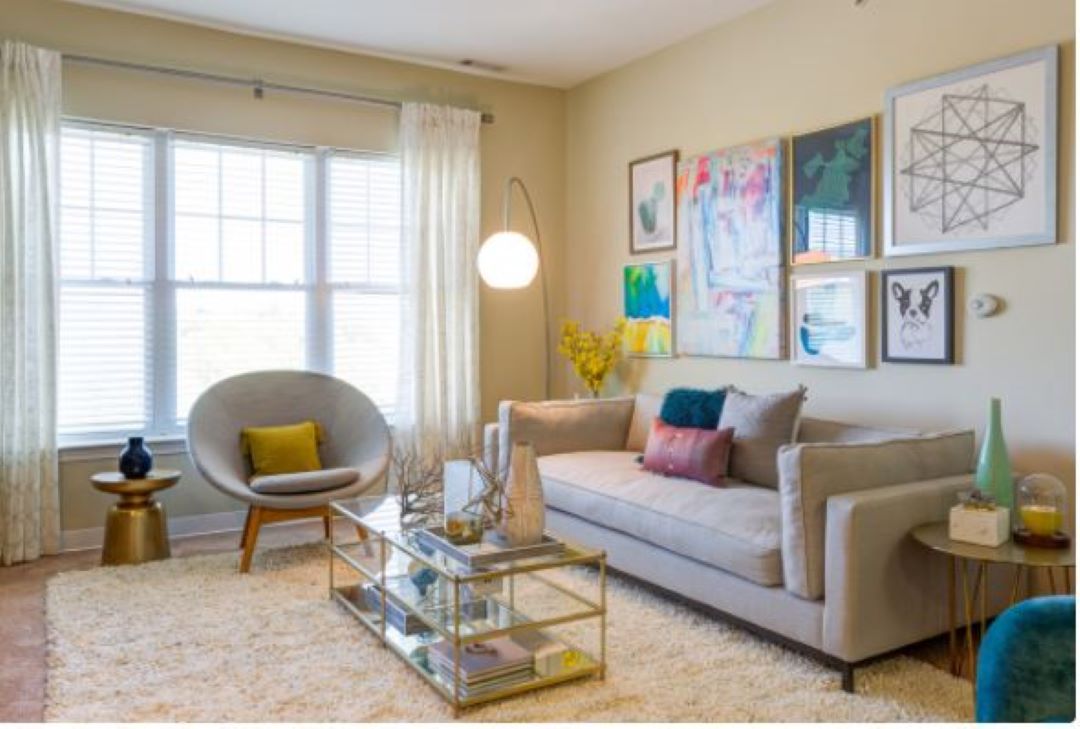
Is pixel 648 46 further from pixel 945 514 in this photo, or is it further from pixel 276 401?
pixel 945 514

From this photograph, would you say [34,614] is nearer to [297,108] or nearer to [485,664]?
[485,664]

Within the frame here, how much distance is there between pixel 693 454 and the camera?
3574 millimetres

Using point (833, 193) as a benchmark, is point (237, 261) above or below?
below

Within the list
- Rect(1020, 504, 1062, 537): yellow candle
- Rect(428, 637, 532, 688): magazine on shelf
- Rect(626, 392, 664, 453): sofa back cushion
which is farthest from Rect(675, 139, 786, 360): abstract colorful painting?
Rect(428, 637, 532, 688): magazine on shelf

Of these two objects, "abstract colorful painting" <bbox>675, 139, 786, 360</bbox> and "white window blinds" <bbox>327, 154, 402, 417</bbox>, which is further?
"white window blinds" <bbox>327, 154, 402, 417</bbox>

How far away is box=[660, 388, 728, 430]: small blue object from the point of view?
3.83 metres

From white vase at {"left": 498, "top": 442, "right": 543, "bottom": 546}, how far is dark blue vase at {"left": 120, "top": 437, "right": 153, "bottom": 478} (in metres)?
2.11

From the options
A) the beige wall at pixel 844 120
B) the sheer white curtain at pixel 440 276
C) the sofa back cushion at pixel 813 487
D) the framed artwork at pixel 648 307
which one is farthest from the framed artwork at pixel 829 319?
the sheer white curtain at pixel 440 276

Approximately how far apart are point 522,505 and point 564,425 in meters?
1.62

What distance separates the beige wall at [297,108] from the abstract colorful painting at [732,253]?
126cm

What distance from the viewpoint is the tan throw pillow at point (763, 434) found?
11.7ft

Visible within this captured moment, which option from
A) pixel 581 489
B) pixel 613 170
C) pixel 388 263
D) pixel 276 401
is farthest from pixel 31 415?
pixel 613 170

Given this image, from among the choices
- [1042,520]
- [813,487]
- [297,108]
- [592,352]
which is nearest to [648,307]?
[592,352]

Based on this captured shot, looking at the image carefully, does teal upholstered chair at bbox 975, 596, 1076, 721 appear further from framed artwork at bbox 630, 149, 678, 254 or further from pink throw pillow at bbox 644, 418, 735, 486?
framed artwork at bbox 630, 149, 678, 254
